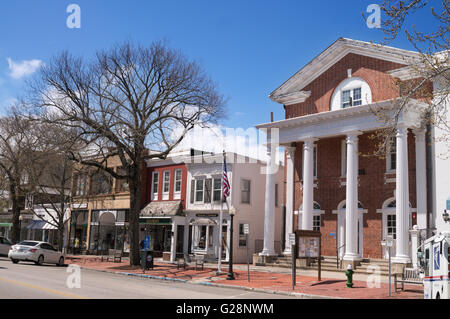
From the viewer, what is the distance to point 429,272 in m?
12.9

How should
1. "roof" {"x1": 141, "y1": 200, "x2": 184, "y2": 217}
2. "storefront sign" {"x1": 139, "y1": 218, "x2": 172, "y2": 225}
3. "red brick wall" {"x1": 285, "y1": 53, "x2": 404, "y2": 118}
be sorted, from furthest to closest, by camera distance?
"storefront sign" {"x1": 139, "y1": 218, "x2": 172, "y2": 225} → "roof" {"x1": 141, "y1": 200, "x2": 184, "y2": 217} → "red brick wall" {"x1": 285, "y1": 53, "x2": 404, "y2": 118}

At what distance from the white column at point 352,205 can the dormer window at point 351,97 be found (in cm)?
272

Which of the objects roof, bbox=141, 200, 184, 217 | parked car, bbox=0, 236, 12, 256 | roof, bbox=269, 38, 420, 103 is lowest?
parked car, bbox=0, 236, 12, 256

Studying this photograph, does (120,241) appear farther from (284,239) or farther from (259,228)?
(284,239)

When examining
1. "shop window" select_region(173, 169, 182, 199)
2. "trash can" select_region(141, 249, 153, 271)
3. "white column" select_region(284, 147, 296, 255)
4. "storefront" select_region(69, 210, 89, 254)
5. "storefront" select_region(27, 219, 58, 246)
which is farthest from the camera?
"storefront" select_region(27, 219, 58, 246)

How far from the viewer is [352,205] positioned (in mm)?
25469

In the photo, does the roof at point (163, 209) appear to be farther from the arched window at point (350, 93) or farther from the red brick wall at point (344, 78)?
the arched window at point (350, 93)

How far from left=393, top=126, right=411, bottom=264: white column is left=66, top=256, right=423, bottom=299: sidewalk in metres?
2.75

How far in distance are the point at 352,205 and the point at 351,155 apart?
2765 millimetres

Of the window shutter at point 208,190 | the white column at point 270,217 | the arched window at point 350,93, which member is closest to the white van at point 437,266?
the arched window at point 350,93

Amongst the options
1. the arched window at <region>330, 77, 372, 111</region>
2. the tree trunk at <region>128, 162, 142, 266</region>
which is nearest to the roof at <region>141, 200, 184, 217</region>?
the tree trunk at <region>128, 162, 142, 266</region>

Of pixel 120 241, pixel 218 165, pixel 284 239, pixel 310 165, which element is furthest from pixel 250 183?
pixel 120 241

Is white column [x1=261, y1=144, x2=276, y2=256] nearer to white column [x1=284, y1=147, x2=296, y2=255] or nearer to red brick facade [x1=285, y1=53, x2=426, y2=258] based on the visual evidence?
white column [x1=284, y1=147, x2=296, y2=255]

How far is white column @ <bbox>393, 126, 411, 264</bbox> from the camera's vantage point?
23188 mm
